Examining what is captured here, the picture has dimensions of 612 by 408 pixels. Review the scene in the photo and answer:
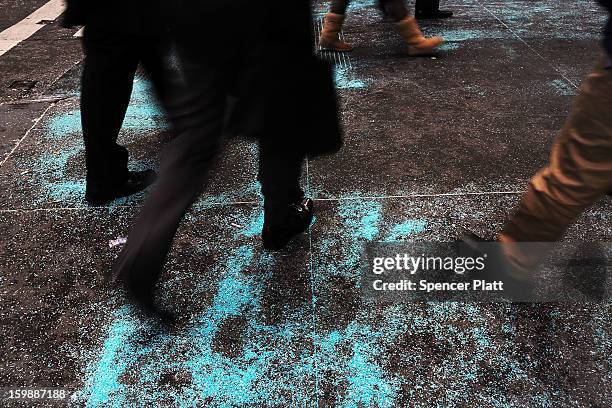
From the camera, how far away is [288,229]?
2527 mm

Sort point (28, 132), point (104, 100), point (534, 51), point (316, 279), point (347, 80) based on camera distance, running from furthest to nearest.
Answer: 1. point (534, 51)
2. point (347, 80)
3. point (28, 132)
4. point (104, 100)
5. point (316, 279)

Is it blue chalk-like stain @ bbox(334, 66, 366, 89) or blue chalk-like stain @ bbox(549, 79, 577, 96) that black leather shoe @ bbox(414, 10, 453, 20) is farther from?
blue chalk-like stain @ bbox(549, 79, 577, 96)

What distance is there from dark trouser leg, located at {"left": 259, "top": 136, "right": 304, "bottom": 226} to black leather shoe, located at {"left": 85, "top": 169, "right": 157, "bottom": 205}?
3.32 ft

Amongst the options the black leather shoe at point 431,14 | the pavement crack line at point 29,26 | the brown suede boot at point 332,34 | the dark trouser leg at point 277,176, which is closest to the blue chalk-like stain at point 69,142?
the dark trouser leg at point 277,176

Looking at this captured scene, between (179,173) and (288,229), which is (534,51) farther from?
(179,173)

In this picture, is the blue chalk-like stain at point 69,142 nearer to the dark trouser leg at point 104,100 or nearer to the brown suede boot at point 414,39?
the dark trouser leg at point 104,100

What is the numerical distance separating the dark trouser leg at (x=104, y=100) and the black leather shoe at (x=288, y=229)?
0.98 metres

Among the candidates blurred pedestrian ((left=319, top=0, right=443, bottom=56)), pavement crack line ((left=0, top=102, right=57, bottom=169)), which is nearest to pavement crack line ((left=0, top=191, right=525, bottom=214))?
pavement crack line ((left=0, top=102, right=57, bottom=169))

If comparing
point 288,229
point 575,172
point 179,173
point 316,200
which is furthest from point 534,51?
point 179,173

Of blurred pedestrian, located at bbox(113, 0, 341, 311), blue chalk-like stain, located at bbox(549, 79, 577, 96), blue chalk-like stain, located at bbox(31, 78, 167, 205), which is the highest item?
blurred pedestrian, located at bbox(113, 0, 341, 311)

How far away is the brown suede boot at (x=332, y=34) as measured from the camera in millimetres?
5096

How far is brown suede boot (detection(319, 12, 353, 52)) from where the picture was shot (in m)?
5.10

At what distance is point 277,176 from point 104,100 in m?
1.09

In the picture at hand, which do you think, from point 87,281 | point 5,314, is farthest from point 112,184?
point 5,314
